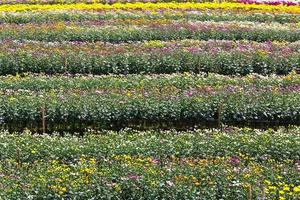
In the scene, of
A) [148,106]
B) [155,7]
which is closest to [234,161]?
Result: [148,106]

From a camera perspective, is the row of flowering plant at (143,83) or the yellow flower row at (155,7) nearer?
the row of flowering plant at (143,83)

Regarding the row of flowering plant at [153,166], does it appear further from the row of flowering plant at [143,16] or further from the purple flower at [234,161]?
the row of flowering plant at [143,16]

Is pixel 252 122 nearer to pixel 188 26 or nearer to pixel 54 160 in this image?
pixel 54 160

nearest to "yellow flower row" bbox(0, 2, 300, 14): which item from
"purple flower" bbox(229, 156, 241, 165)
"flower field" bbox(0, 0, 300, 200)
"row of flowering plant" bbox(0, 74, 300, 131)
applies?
"flower field" bbox(0, 0, 300, 200)

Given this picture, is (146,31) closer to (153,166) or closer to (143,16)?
(143,16)

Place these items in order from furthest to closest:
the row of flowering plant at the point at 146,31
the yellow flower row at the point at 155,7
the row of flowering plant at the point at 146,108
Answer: the yellow flower row at the point at 155,7 → the row of flowering plant at the point at 146,31 → the row of flowering plant at the point at 146,108

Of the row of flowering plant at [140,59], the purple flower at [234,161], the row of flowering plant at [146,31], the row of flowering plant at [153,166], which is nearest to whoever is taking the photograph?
the row of flowering plant at [153,166]

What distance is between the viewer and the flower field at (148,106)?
9688 millimetres

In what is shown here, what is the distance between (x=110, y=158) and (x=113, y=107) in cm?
351

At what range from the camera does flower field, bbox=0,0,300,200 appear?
9.69 metres

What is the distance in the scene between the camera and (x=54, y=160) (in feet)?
35.7

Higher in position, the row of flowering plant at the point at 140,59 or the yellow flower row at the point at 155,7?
the yellow flower row at the point at 155,7

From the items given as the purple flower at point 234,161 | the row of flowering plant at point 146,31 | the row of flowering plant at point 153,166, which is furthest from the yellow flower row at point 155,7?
the purple flower at point 234,161

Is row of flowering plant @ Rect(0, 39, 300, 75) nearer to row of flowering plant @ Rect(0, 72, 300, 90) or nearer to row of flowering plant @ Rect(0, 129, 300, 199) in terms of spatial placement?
row of flowering plant @ Rect(0, 72, 300, 90)
